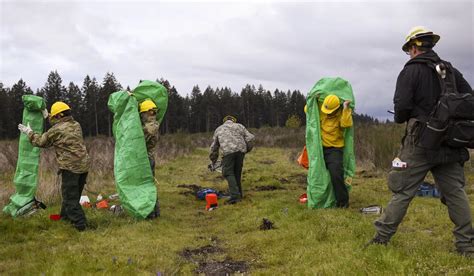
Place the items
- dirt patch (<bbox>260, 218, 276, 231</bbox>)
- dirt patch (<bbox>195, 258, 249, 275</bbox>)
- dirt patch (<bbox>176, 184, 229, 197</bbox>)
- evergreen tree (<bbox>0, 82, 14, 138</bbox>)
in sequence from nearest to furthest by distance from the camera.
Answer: dirt patch (<bbox>195, 258, 249, 275</bbox>)
dirt patch (<bbox>260, 218, 276, 231</bbox>)
dirt patch (<bbox>176, 184, 229, 197</bbox>)
evergreen tree (<bbox>0, 82, 14, 138</bbox>)

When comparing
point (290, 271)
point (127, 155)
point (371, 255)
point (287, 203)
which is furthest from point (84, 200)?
point (371, 255)

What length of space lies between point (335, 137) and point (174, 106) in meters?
62.8

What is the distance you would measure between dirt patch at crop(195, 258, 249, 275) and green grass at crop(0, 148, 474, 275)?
0.06 m

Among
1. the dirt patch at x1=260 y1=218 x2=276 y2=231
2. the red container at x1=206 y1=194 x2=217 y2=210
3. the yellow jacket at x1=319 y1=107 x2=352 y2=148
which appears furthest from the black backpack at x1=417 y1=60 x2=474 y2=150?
the red container at x1=206 y1=194 x2=217 y2=210

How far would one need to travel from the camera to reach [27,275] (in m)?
4.29

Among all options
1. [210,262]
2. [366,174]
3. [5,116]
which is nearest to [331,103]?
[210,262]

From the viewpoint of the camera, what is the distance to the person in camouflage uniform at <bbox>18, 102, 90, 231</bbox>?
21.7ft

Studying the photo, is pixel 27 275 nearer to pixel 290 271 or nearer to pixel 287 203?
pixel 290 271

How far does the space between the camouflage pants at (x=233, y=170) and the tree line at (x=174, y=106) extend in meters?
29.5

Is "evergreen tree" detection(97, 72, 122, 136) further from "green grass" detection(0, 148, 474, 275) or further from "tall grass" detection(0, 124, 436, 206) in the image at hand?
"green grass" detection(0, 148, 474, 275)

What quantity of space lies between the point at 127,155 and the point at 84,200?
1.96m

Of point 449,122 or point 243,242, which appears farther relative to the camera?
point 243,242

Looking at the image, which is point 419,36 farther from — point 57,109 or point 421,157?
point 57,109

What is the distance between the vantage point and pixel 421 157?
4.35 m
